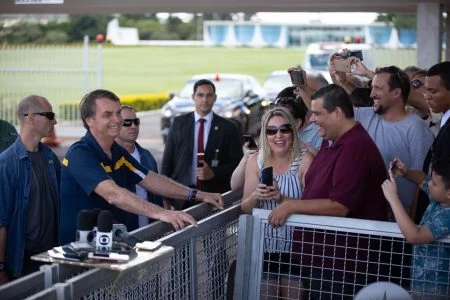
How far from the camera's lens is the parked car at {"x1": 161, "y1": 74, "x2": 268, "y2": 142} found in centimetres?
2480

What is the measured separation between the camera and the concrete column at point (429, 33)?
12.9 meters

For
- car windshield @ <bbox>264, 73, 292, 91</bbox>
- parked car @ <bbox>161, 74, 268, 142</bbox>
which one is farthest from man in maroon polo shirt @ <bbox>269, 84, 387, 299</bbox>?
car windshield @ <bbox>264, 73, 292, 91</bbox>

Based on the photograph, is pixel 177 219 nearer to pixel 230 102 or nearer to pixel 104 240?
pixel 104 240

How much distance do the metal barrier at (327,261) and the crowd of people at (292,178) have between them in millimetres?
14

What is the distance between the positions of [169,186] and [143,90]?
45.5 metres

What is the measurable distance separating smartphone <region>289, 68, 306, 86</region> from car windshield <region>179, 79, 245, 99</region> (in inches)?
703

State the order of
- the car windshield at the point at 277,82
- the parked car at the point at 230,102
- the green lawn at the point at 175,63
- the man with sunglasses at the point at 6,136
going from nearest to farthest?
1. the man with sunglasses at the point at 6,136
2. the parked car at the point at 230,102
3. the car windshield at the point at 277,82
4. the green lawn at the point at 175,63

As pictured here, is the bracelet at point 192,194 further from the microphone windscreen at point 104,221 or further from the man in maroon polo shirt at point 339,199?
the microphone windscreen at point 104,221

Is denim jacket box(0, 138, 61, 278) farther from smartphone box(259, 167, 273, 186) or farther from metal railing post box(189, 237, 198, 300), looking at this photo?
smartphone box(259, 167, 273, 186)

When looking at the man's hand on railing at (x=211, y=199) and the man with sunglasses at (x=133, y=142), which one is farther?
the man with sunglasses at (x=133, y=142)

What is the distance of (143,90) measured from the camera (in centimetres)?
5169

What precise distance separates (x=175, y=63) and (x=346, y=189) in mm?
64986

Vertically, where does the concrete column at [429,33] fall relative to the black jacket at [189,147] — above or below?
above

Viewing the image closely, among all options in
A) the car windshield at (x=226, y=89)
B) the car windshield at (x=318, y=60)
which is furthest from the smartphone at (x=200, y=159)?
the car windshield at (x=318, y=60)
